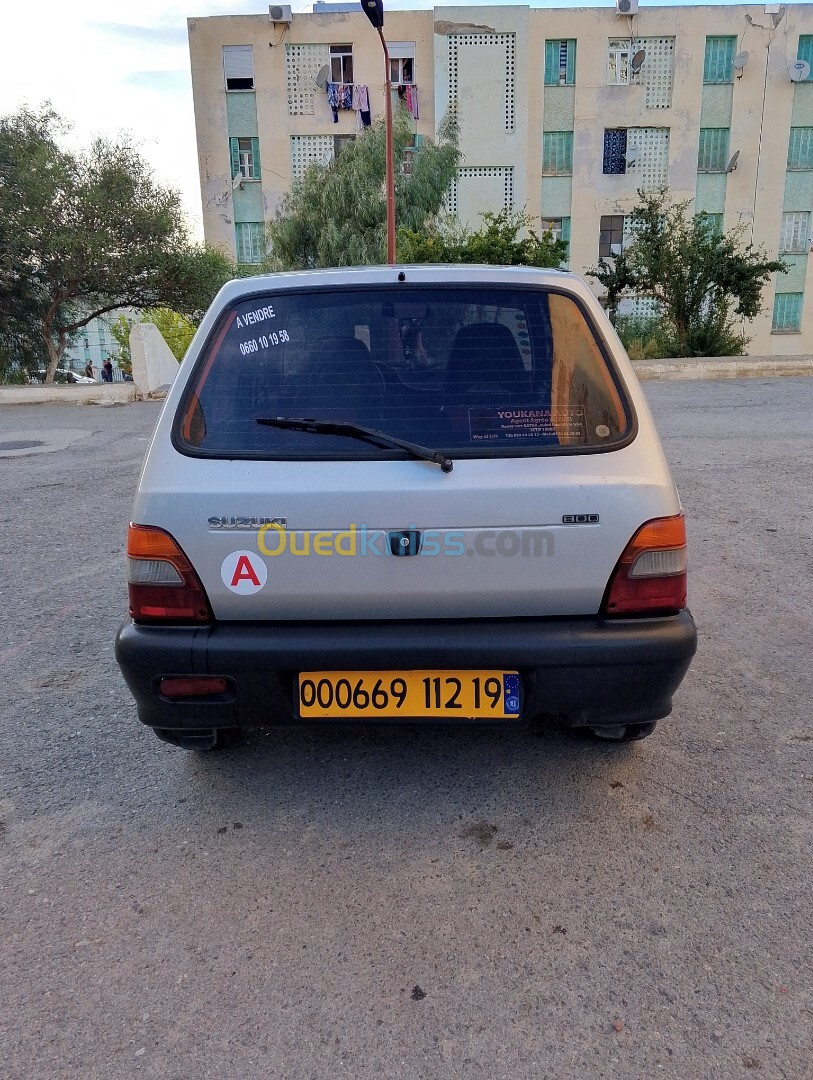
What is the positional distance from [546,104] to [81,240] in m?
22.8

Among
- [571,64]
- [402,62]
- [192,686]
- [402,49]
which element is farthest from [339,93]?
[192,686]

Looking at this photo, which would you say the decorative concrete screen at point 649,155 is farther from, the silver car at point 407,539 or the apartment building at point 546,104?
the silver car at point 407,539

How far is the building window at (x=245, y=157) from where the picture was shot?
34.2 m

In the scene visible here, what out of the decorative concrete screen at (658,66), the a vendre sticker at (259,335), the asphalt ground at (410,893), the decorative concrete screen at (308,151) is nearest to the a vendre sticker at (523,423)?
the a vendre sticker at (259,335)

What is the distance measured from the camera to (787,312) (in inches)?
1427

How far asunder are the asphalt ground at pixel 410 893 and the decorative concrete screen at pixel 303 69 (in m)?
36.0

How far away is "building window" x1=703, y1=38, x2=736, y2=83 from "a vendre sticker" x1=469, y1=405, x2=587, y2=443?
38.8 meters

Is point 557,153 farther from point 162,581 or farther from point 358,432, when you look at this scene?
point 162,581

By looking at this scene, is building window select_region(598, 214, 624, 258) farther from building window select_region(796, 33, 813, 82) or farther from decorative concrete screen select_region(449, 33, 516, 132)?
building window select_region(796, 33, 813, 82)

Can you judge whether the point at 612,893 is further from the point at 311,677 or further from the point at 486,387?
the point at 486,387

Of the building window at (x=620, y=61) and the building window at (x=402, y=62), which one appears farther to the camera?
the building window at (x=620, y=61)

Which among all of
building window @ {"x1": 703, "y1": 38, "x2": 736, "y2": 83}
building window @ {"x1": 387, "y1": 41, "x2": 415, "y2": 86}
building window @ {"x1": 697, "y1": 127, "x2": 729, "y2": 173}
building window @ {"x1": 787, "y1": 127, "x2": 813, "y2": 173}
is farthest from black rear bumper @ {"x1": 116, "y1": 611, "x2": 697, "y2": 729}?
building window @ {"x1": 787, "y1": 127, "x2": 813, "y2": 173}

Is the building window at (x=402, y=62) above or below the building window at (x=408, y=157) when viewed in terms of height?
above

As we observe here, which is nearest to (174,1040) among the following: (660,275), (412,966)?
(412,966)
